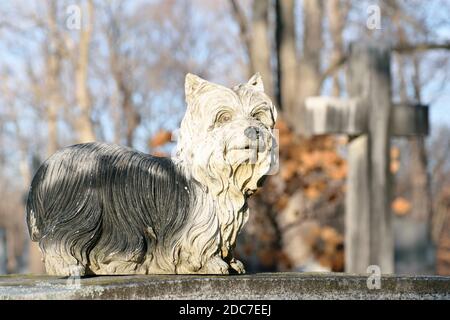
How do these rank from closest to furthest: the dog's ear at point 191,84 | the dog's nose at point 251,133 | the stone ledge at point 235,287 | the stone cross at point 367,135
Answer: the stone ledge at point 235,287, the dog's nose at point 251,133, the dog's ear at point 191,84, the stone cross at point 367,135

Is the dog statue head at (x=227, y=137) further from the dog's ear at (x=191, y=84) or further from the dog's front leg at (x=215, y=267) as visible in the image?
the dog's front leg at (x=215, y=267)

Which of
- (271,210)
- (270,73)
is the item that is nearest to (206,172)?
(271,210)

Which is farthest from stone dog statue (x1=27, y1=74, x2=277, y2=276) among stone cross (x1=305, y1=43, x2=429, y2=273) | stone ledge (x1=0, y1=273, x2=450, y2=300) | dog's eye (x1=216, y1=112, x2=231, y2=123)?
stone cross (x1=305, y1=43, x2=429, y2=273)

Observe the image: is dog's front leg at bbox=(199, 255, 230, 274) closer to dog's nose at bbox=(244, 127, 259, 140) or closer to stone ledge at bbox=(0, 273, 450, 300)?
stone ledge at bbox=(0, 273, 450, 300)

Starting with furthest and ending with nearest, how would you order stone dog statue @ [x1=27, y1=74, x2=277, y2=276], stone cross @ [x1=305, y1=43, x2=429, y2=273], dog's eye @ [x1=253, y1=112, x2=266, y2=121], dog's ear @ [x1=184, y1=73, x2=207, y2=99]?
1. stone cross @ [x1=305, y1=43, x2=429, y2=273]
2. dog's ear @ [x1=184, y1=73, x2=207, y2=99]
3. dog's eye @ [x1=253, y1=112, x2=266, y2=121]
4. stone dog statue @ [x1=27, y1=74, x2=277, y2=276]

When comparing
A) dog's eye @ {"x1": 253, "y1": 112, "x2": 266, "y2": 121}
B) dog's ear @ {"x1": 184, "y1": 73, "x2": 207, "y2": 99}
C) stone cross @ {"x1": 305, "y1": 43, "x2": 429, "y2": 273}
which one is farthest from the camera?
stone cross @ {"x1": 305, "y1": 43, "x2": 429, "y2": 273}

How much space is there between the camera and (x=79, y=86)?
71.4 feet

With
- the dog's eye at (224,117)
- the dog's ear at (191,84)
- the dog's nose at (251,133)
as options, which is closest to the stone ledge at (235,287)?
the dog's nose at (251,133)

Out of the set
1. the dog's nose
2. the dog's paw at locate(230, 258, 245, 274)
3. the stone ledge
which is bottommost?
the stone ledge

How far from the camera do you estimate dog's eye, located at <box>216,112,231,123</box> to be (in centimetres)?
615

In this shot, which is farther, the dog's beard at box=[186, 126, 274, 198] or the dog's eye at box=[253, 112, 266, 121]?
the dog's eye at box=[253, 112, 266, 121]

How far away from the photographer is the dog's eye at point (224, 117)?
6148 mm

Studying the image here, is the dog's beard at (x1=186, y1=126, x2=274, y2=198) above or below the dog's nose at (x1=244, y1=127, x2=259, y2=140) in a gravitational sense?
below
